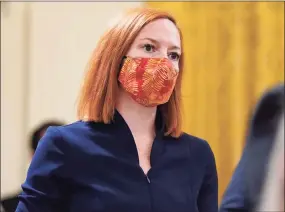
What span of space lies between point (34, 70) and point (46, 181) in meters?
1.29

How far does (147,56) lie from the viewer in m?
0.99

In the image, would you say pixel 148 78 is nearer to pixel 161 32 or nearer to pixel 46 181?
pixel 161 32

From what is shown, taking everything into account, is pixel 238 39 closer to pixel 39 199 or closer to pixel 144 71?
pixel 144 71

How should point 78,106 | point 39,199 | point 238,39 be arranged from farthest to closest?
point 238,39 < point 78,106 < point 39,199

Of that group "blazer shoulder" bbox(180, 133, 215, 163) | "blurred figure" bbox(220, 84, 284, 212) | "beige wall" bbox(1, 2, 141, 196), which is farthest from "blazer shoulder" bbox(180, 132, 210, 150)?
"beige wall" bbox(1, 2, 141, 196)

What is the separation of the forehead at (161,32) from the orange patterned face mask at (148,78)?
0.13 feet

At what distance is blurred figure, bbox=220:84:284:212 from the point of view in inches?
20.2

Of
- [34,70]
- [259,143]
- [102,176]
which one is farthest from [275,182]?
[34,70]

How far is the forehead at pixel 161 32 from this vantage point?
0.99 m

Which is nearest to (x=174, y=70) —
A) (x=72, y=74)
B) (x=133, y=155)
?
(x=133, y=155)

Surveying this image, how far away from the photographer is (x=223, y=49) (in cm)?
199

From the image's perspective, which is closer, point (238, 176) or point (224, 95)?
point (238, 176)

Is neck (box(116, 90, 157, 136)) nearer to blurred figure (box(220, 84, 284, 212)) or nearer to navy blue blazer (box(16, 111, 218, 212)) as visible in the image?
navy blue blazer (box(16, 111, 218, 212))

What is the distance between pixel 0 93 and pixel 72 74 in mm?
300
